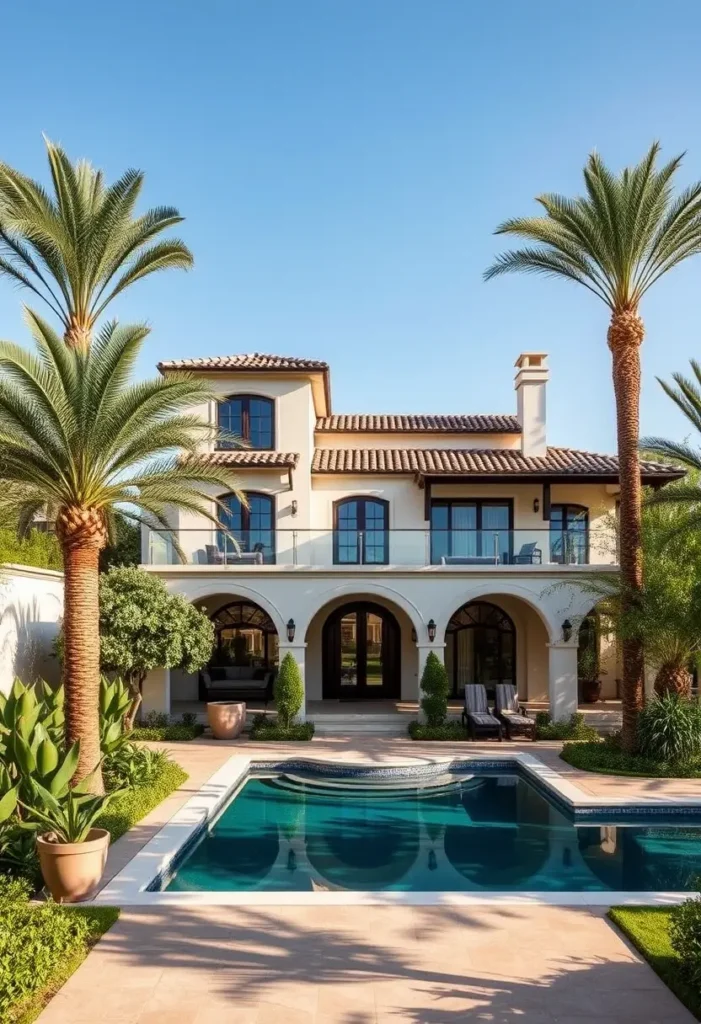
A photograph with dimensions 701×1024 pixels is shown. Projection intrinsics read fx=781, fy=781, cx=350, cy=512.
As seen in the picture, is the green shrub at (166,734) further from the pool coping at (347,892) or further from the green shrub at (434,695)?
the green shrub at (434,695)

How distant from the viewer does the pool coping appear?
27.9 ft

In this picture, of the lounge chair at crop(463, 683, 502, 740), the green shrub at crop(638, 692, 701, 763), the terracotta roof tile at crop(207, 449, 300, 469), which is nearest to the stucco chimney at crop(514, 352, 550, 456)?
the terracotta roof tile at crop(207, 449, 300, 469)

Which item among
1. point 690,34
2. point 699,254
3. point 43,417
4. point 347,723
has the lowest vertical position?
point 347,723

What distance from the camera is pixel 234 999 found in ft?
20.9

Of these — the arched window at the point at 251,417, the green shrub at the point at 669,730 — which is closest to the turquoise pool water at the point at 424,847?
the green shrub at the point at 669,730

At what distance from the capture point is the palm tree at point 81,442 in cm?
1076

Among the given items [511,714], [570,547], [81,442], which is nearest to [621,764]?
[511,714]

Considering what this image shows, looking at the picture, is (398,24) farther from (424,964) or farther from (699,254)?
(424,964)

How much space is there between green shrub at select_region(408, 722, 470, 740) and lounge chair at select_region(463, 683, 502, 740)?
0.23 metres

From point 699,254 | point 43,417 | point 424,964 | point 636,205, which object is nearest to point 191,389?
point 43,417

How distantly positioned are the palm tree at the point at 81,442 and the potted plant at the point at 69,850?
2.49 metres

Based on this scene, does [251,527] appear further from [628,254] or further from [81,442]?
[628,254]

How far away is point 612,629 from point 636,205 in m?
8.47

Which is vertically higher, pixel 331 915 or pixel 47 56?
pixel 47 56
